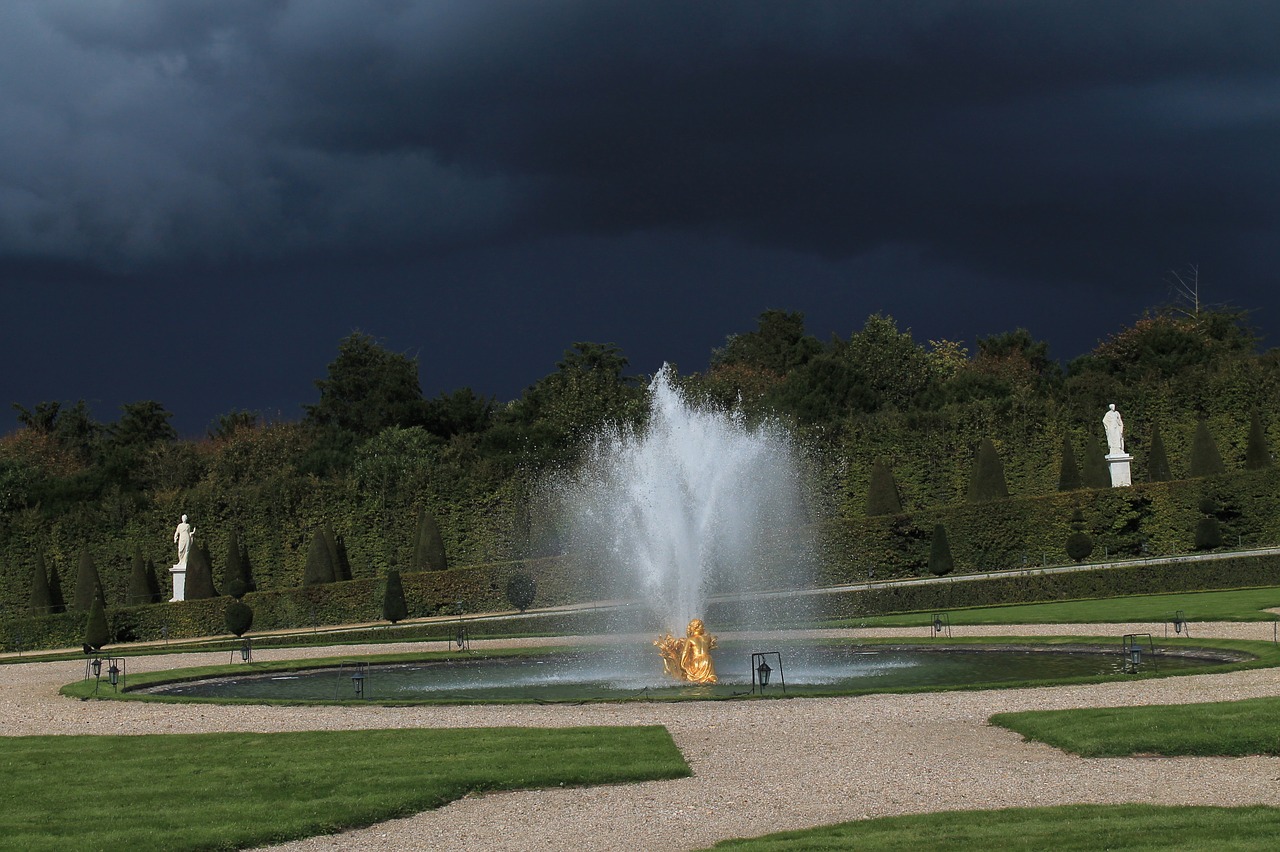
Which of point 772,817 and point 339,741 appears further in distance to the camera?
point 339,741

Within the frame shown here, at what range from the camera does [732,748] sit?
42.2 ft

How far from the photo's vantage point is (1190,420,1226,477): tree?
36.8 metres

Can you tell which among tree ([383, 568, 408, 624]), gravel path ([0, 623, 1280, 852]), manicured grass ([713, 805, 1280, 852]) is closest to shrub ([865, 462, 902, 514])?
tree ([383, 568, 408, 624])

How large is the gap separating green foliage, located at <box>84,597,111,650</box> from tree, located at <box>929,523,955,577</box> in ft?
70.9

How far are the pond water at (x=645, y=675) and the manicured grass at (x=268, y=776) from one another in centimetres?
361

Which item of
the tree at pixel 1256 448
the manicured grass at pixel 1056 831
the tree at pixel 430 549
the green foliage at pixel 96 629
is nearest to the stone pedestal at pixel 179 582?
the tree at pixel 430 549

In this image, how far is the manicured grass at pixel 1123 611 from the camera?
23.4 m

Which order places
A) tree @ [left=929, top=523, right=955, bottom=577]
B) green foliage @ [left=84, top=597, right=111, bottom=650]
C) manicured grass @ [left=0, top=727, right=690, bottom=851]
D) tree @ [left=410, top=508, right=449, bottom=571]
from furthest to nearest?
1. tree @ [left=410, top=508, right=449, bottom=571]
2. tree @ [left=929, top=523, right=955, bottom=577]
3. green foliage @ [left=84, top=597, right=111, bottom=650]
4. manicured grass @ [left=0, top=727, right=690, bottom=851]

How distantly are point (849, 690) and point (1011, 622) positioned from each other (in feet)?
31.0

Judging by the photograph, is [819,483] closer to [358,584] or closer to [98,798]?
[358,584]

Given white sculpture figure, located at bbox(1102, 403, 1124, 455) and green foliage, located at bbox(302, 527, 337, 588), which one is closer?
white sculpture figure, located at bbox(1102, 403, 1124, 455)

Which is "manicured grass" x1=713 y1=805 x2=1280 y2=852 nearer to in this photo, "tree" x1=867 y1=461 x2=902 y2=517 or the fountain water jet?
the fountain water jet

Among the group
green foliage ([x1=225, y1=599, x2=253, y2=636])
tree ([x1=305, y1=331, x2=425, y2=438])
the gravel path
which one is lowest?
the gravel path

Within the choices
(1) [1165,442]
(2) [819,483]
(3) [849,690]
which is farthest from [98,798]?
(1) [1165,442]
